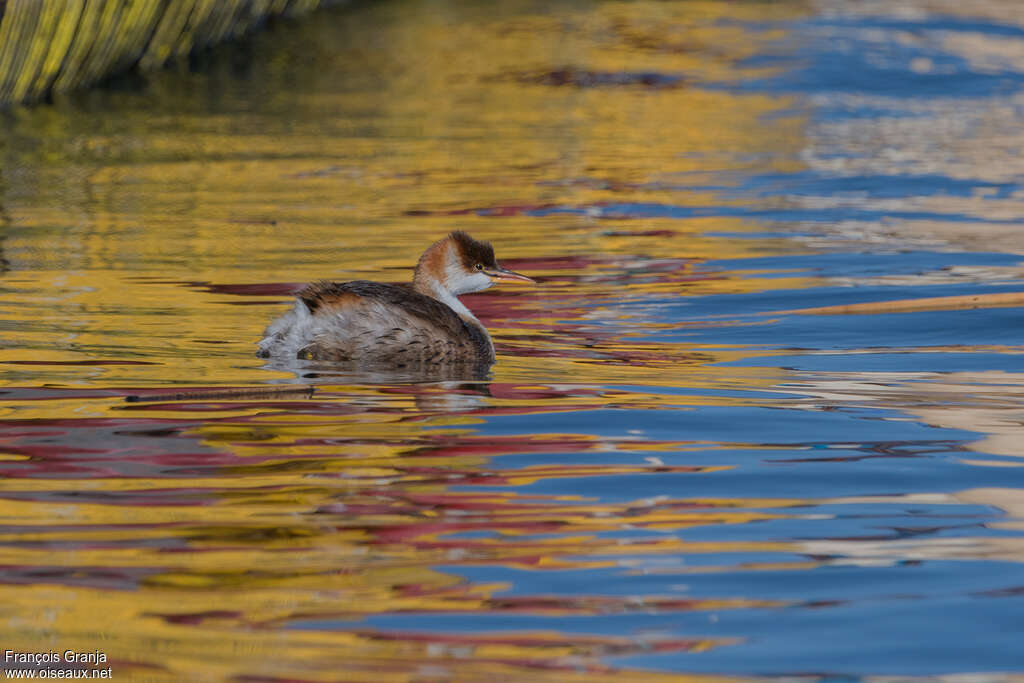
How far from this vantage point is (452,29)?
95.6ft

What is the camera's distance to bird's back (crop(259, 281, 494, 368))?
29.4 feet

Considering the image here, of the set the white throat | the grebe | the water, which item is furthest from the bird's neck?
the grebe

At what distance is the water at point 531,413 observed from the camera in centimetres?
516

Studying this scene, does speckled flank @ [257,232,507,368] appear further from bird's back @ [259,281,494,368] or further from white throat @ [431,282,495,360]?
white throat @ [431,282,495,360]

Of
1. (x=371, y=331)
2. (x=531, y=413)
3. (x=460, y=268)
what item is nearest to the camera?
(x=531, y=413)

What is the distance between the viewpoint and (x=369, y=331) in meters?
8.97

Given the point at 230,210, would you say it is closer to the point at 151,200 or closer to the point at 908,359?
the point at 151,200

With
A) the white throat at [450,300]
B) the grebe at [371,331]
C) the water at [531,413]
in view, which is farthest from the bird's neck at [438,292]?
the grebe at [371,331]

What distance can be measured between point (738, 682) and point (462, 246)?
513 cm

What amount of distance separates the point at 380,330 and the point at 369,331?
0.18 ft

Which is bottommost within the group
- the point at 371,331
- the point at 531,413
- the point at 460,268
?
the point at 531,413

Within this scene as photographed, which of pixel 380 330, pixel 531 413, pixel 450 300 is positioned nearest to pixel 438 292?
pixel 450 300

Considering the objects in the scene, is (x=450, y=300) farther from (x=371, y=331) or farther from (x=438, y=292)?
(x=371, y=331)

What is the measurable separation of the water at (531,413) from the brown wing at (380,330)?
0.29 m
